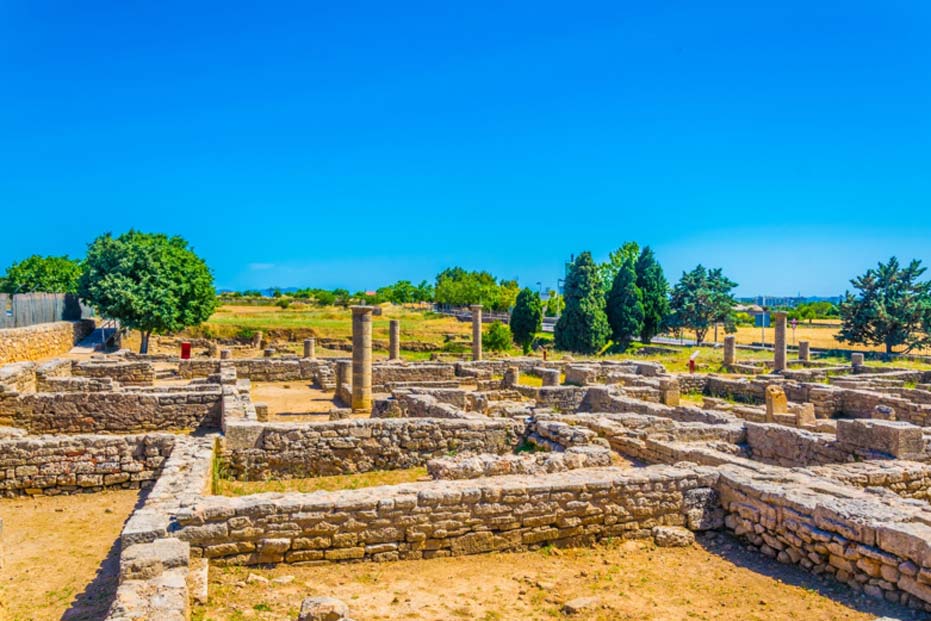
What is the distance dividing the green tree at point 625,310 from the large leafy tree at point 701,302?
6.06 metres

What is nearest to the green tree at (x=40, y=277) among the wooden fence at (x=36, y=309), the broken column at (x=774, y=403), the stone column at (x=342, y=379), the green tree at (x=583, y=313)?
the wooden fence at (x=36, y=309)

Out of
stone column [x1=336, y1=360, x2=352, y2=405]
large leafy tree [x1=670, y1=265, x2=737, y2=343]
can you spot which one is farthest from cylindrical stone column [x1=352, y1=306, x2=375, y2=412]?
A: large leafy tree [x1=670, y1=265, x2=737, y2=343]

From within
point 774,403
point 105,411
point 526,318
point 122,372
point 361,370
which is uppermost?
point 526,318

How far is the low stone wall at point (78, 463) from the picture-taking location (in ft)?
33.3

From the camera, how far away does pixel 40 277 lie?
6031 centimetres

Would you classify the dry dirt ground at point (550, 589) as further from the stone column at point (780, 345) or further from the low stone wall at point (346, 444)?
the stone column at point (780, 345)

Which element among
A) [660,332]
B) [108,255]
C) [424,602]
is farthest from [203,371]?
[660,332]

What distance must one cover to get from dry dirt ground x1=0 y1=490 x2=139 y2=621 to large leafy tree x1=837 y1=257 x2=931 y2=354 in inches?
1908

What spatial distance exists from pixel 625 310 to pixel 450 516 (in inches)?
1864

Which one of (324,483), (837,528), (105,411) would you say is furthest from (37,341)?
(837,528)

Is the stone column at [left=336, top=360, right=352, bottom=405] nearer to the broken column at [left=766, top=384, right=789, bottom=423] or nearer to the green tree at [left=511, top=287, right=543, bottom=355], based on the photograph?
the broken column at [left=766, top=384, right=789, bottom=423]

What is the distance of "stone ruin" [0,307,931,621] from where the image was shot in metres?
6.61

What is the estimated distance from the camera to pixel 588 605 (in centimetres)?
612

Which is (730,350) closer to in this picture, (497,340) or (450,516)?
(497,340)
